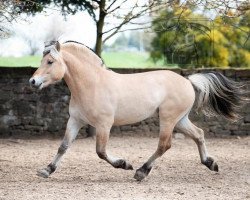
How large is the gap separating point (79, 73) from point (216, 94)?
2.08 meters

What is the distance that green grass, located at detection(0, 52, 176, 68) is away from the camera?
56.2ft

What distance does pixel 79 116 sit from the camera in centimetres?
695

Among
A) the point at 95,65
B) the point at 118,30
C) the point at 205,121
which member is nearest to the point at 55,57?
the point at 95,65

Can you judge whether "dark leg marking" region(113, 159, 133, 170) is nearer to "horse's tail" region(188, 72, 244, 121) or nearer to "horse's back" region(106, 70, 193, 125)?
"horse's back" region(106, 70, 193, 125)

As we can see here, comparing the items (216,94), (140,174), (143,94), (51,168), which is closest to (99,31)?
(216,94)

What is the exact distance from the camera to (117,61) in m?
21.3

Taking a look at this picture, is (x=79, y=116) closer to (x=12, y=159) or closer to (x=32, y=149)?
(x=12, y=159)

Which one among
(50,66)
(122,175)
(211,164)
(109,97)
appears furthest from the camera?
(211,164)

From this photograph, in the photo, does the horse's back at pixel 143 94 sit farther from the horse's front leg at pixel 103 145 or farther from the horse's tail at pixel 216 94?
the horse's tail at pixel 216 94

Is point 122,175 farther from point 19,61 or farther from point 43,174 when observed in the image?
point 19,61

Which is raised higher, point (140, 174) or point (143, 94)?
point (143, 94)

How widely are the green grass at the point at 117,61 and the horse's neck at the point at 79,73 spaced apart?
8316 millimetres

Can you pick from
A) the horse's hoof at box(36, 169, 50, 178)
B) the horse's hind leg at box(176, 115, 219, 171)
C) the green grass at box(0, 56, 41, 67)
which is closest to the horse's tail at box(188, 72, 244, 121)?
the horse's hind leg at box(176, 115, 219, 171)

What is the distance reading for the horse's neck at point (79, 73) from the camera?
6.95 m
